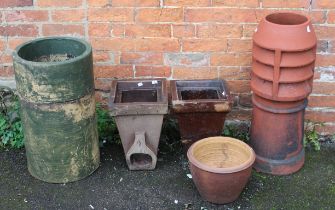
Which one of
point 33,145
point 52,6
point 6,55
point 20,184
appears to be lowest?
point 20,184

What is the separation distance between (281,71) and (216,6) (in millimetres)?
781

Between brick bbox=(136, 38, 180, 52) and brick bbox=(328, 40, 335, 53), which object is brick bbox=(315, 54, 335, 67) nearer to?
brick bbox=(328, 40, 335, 53)

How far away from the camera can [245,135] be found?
449 cm

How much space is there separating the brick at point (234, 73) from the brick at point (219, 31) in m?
0.28

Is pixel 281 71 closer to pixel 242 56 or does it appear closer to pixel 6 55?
pixel 242 56

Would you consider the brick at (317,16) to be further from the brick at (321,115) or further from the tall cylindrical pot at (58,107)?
the tall cylindrical pot at (58,107)

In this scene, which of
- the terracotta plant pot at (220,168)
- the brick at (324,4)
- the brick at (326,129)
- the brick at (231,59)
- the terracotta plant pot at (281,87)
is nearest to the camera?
the terracotta plant pot at (220,168)

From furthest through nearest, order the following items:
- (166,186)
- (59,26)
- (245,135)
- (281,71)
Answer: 1. (245,135)
2. (59,26)
3. (166,186)
4. (281,71)

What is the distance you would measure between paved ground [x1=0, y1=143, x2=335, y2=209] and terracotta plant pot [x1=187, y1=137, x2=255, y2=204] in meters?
0.13

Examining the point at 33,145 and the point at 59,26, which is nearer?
the point at 33,145

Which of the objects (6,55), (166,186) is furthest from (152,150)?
(6,55)

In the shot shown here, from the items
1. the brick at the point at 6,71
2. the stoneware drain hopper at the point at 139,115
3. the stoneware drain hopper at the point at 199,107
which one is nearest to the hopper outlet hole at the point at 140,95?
the stoneware drain hopper at the point at 139,115

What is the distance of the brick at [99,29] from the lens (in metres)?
4.18

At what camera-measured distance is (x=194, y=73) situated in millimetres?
4324
